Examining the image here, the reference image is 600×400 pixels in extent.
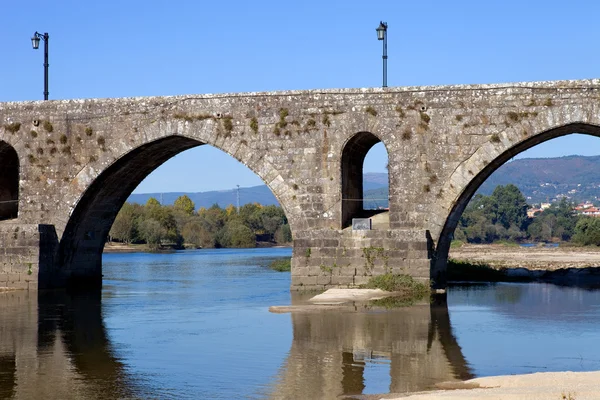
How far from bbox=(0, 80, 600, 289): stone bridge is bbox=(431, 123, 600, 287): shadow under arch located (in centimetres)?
5

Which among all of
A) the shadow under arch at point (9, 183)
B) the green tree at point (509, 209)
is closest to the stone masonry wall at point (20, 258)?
the shadow under arch at point (9, 183)

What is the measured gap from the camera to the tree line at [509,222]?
286 ft

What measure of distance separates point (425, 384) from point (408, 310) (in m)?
6.71

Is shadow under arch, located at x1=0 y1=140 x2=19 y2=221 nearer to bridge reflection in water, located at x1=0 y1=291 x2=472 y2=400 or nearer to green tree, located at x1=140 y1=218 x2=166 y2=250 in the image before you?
Result: bridge reflection in water, located at x1=0 y1=291 x2=472 y2=400

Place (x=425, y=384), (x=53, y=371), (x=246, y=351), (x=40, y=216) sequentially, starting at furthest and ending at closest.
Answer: (x=40, y=216) < (x=246, y=351) < (x=53, y=371) < (x=425, y=384)

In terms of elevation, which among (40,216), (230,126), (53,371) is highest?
(230,126)

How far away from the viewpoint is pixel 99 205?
23656 mm

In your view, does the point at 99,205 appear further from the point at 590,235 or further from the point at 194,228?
the point at 194,228

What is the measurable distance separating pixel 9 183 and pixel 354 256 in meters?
9.94

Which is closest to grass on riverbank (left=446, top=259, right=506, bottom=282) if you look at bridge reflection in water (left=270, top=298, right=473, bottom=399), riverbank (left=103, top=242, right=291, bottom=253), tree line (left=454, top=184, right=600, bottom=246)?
bridge reflection in water (left=270, top=298, right=473, bottom=399)

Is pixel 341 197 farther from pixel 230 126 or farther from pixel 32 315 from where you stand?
pixel 32 315

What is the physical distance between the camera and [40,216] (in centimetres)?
2256

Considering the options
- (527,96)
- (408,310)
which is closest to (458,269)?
(527,96)

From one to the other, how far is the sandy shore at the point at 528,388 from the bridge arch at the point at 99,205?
506 inches
